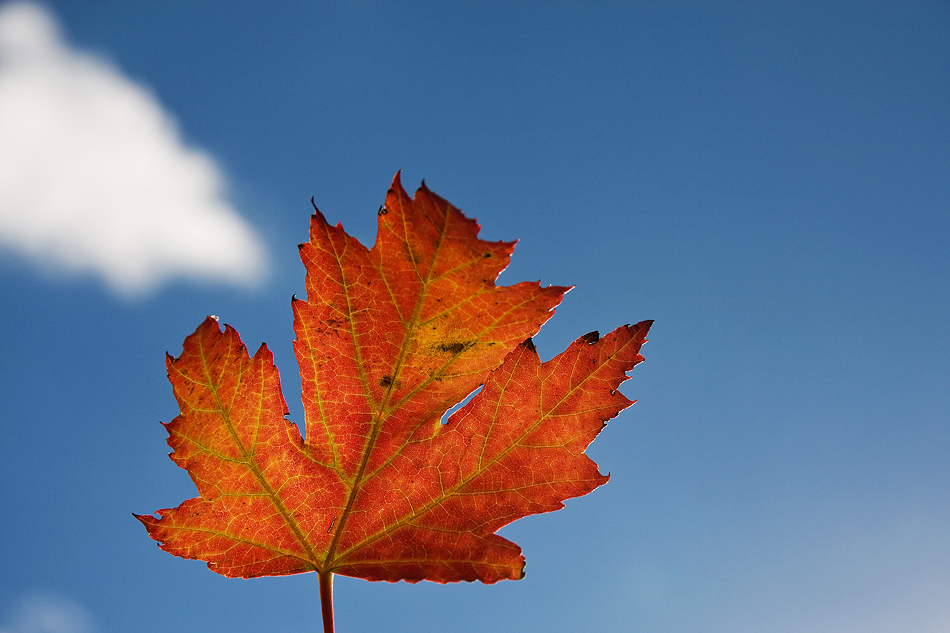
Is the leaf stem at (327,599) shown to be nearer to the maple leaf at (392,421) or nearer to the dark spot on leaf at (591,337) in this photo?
the maple leaf at (392,421)

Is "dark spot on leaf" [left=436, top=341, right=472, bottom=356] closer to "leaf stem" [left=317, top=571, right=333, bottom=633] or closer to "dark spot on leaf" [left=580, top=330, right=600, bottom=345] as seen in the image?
"dark spot on leaf" [left=580, top=330, right=600, bottom=345]

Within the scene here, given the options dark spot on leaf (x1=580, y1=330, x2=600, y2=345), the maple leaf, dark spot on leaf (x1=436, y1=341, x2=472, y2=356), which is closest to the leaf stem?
the maple leaf

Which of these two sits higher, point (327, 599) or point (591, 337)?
point (591, 337)

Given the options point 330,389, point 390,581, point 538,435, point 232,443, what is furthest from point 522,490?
point 232,443

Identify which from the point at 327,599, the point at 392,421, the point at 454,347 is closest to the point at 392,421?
the point at 392,421

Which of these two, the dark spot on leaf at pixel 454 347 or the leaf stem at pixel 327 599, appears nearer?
the leaf stem at pixel 327 599

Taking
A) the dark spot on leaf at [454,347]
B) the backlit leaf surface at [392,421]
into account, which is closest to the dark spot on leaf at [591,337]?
the backlit leaf surface at [392,421]

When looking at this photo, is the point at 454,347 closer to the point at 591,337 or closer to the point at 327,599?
the point at 591,337

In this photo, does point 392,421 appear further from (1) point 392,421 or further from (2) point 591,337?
(2) point 591,337
